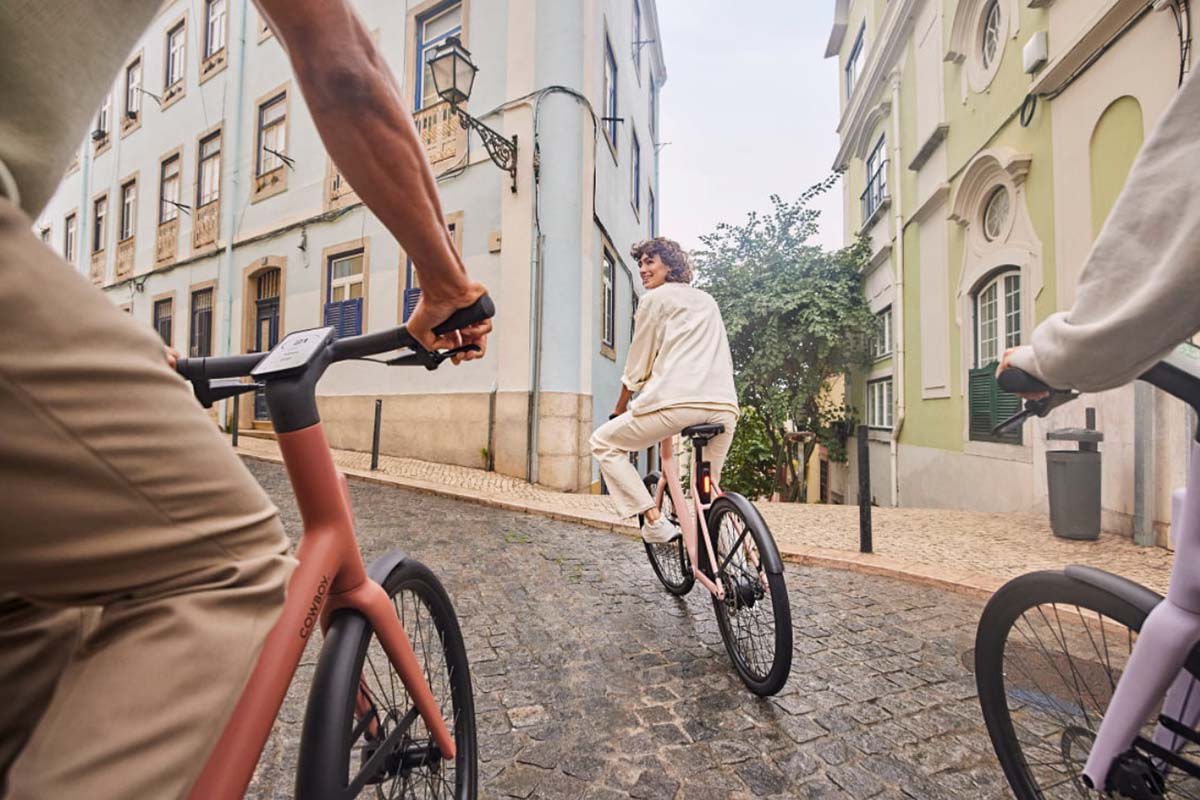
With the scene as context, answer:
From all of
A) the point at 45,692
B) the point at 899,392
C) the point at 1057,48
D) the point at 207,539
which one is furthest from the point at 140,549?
the point at 899,392

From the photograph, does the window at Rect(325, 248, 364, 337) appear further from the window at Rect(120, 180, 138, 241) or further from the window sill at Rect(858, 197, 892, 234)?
the window sill at Rect(858, 197, 892, 234)

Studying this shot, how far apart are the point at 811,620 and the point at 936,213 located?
9.21 meters

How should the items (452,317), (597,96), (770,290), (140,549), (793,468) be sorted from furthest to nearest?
(793,468) < (770,290) < (597,96) < (452,317) < (140,549)

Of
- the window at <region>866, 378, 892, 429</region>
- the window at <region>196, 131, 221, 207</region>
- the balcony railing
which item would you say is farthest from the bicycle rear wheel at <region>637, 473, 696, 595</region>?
the window at <region>196, 131, 221, 207</region>

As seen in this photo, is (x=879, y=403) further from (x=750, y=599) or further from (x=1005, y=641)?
(x=1005, y=641)

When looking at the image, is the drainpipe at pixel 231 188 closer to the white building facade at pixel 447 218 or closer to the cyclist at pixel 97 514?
the white building facade at pixel 447 218

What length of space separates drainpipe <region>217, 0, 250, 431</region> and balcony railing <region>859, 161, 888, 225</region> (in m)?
14.5

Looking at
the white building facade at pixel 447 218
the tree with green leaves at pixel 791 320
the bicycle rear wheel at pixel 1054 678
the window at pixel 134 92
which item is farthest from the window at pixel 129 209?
the bicycle rear wheel at pixel 1054 678

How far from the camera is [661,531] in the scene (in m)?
3.36

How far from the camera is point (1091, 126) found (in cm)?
595

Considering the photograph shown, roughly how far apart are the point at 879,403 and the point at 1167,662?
13.1 meters

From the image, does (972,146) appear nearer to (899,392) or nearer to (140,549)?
(899,392)

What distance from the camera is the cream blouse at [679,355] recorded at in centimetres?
307

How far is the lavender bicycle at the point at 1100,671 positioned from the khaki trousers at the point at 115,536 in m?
1.50
